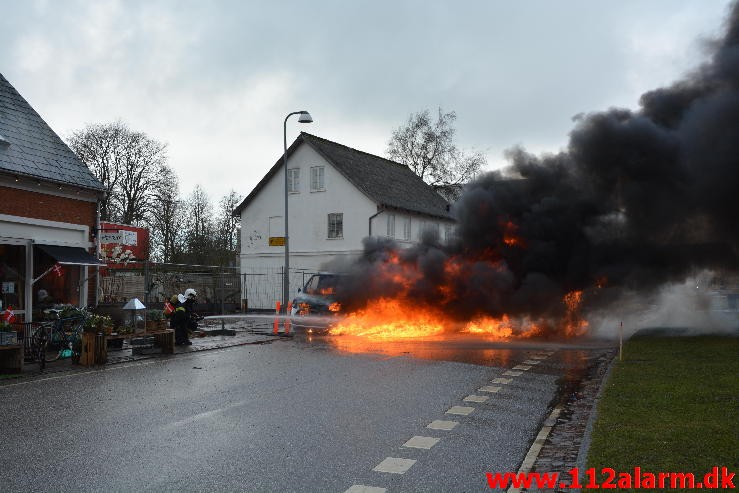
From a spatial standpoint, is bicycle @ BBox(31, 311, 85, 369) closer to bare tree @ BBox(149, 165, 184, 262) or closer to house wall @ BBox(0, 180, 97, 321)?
house wall @ BBox(0, 180, 97, 321)

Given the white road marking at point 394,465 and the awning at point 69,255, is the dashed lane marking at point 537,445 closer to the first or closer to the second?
the white road marking at point 394,465

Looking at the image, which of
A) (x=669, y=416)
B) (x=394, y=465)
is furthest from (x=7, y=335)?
(x=669, y=416)

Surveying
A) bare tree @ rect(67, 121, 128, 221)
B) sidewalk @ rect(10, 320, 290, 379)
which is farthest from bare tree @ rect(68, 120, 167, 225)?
sidewalk @ rect(10, 320, 290, 379)

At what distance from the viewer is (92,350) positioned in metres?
12.1

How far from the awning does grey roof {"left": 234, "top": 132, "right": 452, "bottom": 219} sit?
19303mm

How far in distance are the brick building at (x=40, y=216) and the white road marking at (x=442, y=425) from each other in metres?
10.3

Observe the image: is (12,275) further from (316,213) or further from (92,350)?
(316,213)

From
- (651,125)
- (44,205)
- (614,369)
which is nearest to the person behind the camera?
(614,369)

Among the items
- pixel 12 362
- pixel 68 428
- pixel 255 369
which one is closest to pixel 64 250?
pixel 12 362

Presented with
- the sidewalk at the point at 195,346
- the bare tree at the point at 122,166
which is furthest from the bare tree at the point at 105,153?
the sidewalk at the point at 195,346

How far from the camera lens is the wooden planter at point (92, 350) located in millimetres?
12047

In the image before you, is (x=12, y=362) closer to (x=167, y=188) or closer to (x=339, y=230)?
(x=339, y=230)

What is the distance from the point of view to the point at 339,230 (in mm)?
34031

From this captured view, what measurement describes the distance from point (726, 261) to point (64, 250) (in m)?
17.4
